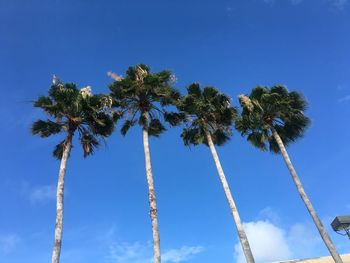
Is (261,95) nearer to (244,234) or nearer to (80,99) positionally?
(244,234)

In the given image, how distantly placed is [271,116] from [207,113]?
4.55 metres

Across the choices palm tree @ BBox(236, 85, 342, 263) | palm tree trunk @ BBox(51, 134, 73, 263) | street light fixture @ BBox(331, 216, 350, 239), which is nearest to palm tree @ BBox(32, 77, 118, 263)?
palm tree trunk @ BBox(51, 134, 73, 263)

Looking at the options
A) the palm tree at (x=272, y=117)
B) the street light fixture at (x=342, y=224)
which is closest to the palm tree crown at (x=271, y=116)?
the palm tree at (x=272, y=117)

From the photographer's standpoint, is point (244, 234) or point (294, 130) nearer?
point (244, 234)

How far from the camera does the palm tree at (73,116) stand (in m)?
21.7

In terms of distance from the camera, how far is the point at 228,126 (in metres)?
25.6

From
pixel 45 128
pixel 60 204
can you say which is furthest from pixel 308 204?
pixel 45 128

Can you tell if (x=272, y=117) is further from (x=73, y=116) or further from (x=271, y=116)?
(x=73, y=116)

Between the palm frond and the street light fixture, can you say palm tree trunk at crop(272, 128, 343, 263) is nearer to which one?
the street light fixture

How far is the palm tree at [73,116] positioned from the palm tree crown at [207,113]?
4.90 m

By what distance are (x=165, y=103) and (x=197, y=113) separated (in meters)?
2.28

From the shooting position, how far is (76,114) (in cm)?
2186

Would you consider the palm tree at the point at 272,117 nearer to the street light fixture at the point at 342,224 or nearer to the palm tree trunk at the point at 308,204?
the palm tree trunk at the point at 308,204

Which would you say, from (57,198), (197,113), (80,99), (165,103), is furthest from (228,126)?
(57,198)
